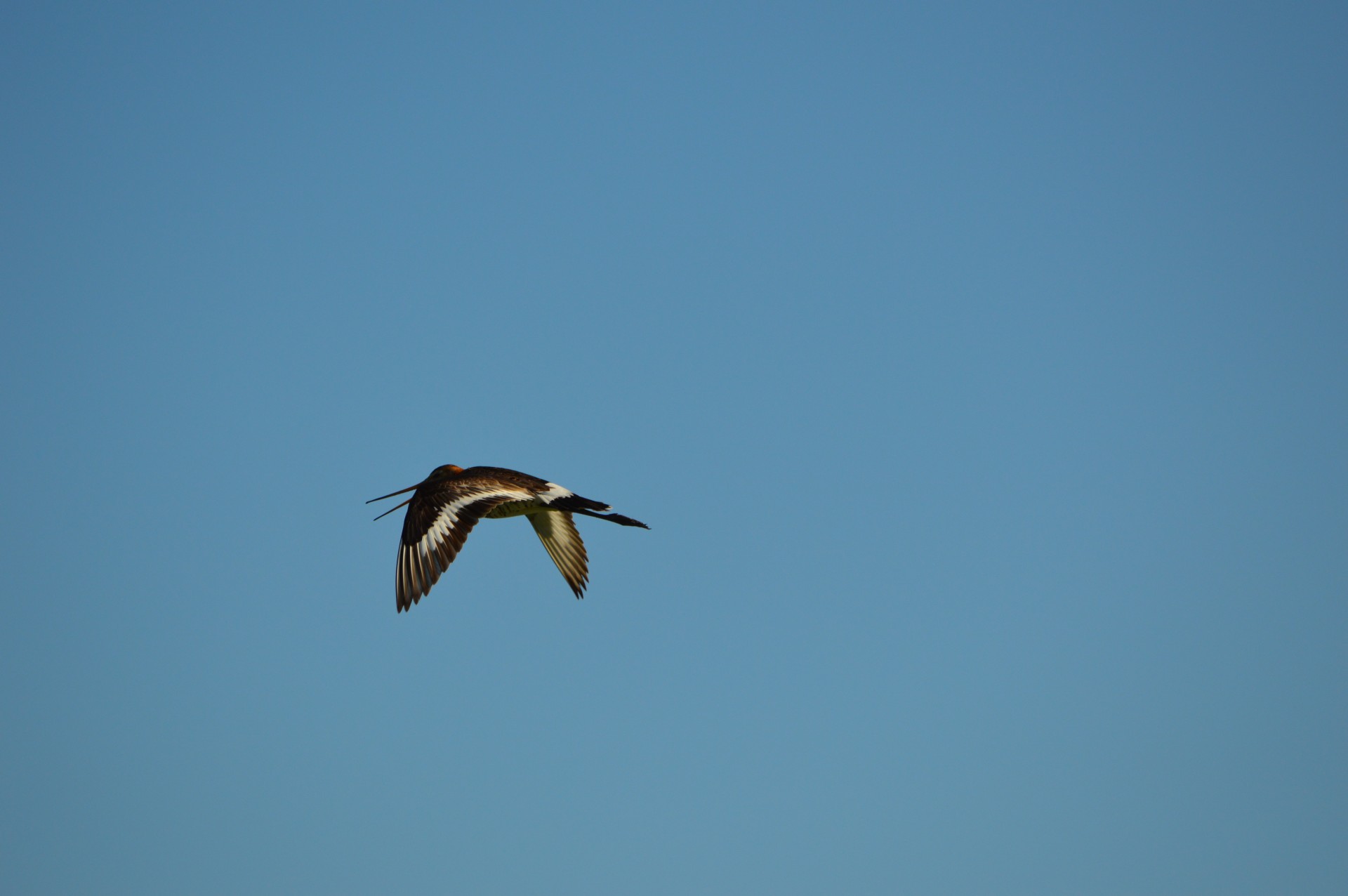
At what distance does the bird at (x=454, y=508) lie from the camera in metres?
12.4

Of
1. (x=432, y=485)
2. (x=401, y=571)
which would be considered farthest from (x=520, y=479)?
(x=401, y=571)

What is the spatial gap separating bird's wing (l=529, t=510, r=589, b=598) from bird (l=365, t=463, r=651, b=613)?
2.26ft

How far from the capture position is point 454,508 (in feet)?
43.7

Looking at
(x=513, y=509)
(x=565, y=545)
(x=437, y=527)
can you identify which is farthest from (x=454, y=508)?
(x=565, y=545)

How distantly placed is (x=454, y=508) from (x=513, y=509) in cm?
169

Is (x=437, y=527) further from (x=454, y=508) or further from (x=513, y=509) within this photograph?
(x=513, y=509)

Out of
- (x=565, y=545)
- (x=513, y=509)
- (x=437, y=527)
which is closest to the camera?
(x=437, y=527)

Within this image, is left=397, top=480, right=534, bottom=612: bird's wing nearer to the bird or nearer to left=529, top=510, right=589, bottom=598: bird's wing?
the bird

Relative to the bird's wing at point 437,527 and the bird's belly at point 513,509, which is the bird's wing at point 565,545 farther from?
the bird's wing at point 437,527

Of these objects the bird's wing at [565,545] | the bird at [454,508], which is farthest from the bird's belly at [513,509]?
the bird's wing at [565,545]

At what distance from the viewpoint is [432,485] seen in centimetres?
1393

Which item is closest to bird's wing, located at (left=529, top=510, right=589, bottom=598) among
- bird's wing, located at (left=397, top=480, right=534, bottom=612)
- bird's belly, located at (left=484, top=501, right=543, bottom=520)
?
bird's belly, located at (left=484, top=501, right=543, bottom=520)

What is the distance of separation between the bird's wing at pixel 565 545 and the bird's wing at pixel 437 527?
3.01 meters

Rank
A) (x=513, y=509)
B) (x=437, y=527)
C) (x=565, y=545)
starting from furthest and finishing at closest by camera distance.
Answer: (x=565, y=545), (x=513, y=509), (x=437, y=527)
